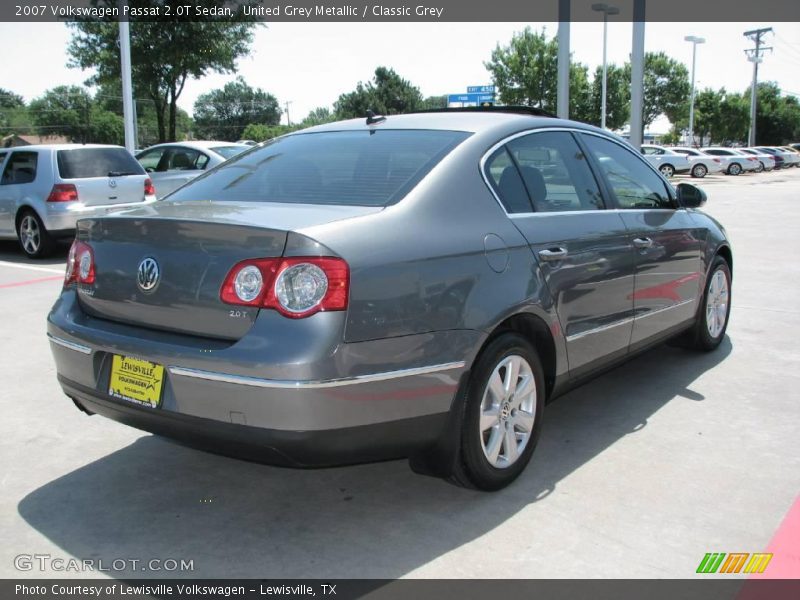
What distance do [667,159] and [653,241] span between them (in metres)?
38.4

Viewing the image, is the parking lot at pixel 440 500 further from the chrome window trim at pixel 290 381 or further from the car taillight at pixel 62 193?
the car taillight at pixel 62 193

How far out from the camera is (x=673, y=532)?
10.5ft

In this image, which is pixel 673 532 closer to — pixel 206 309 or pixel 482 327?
pixel 482 327

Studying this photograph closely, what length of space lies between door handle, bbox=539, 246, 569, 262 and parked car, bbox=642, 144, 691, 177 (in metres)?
38.4

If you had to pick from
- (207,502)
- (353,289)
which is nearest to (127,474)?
(207,502)

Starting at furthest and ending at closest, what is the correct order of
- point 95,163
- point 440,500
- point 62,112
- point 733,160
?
point 62,112, point 733,160, point 95,163, point 440,500

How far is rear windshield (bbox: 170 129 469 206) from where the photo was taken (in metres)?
3.43

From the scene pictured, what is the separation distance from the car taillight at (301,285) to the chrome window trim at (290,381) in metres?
0.24

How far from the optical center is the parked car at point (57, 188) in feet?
37.0

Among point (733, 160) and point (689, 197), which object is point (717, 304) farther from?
point (733, 160)

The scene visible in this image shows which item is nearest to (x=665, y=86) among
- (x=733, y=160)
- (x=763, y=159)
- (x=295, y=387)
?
(x=763, y=159)

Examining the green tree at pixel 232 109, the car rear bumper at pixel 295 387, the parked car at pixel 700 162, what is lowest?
the car rear bumper at pixel 295 387

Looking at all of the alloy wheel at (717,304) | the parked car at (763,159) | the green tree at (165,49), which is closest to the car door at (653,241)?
the alloy wheel at (717,304)

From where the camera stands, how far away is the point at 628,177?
193 inches
